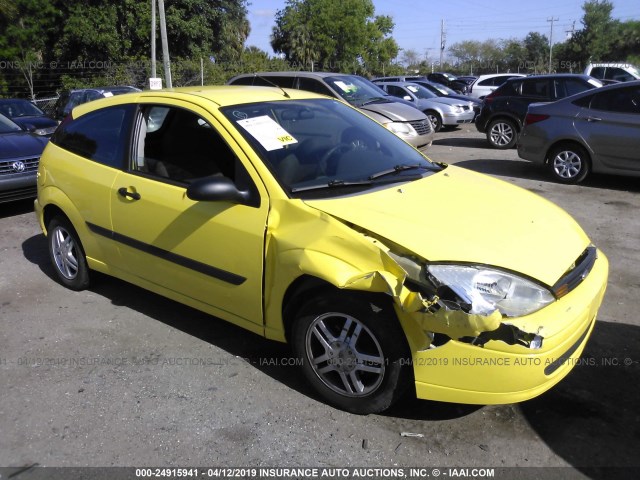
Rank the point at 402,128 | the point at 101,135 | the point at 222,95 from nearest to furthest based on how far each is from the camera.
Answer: the point at 222,95
the point at 101,135
the point at 402,128

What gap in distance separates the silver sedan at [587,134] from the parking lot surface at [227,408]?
4.10m

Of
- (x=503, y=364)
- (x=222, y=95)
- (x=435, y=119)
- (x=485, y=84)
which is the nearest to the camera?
(x=503, y=364)

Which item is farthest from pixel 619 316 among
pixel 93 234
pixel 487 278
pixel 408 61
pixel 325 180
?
pixel 408 61

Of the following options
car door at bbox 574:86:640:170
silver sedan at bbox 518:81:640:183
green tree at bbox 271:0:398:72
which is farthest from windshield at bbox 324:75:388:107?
green tree at bbox 271:0:398:72

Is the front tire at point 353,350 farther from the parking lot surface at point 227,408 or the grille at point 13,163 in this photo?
the grille at point 13,163

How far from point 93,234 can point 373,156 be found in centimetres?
224

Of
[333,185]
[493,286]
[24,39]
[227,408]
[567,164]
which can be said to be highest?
[24,39]

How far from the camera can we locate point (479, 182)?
3947mm

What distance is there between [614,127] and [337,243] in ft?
22.2

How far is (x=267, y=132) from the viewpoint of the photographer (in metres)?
3.66

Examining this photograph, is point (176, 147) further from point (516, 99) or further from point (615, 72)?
point (615, 72)

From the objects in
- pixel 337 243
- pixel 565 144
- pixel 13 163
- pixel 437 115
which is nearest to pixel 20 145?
pixel 13 163

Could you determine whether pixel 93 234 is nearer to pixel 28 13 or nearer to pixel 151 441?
pixel 151 441

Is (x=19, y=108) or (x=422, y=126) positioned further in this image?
(x=19, y=108)
